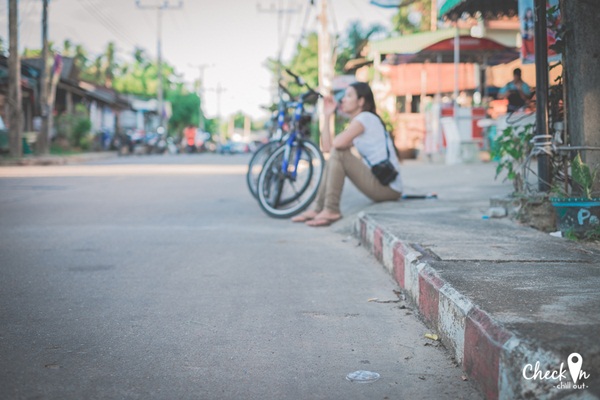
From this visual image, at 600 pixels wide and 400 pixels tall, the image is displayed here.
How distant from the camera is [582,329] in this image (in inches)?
73.2

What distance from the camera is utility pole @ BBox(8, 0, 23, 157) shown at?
61.5ft

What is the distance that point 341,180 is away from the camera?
6.03 metres

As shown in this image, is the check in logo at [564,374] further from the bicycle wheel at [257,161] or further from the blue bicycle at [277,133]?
the bicycle wheel at [257,161]

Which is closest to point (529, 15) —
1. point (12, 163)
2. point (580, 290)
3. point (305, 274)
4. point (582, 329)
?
point (305, 274)

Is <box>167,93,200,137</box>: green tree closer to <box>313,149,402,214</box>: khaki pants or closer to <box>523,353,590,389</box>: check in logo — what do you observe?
<box>313,149,402,214</box>: khaki pants

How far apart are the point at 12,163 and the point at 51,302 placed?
1582 cm

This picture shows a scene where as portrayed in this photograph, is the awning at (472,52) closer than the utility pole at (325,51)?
Yes

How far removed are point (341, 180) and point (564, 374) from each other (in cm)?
443

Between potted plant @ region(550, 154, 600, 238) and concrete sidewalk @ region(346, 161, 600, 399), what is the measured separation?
10 centimetres

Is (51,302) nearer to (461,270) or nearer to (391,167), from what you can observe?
(461,270)

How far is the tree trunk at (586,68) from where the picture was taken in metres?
4.05

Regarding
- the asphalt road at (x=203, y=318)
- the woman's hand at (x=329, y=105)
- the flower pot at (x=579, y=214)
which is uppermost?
the woman's hand at (x=329, y=105)

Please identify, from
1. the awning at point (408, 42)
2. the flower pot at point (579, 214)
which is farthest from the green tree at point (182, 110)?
the flower pot at point (579, 214)

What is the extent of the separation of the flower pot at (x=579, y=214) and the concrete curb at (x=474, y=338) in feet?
3.12
